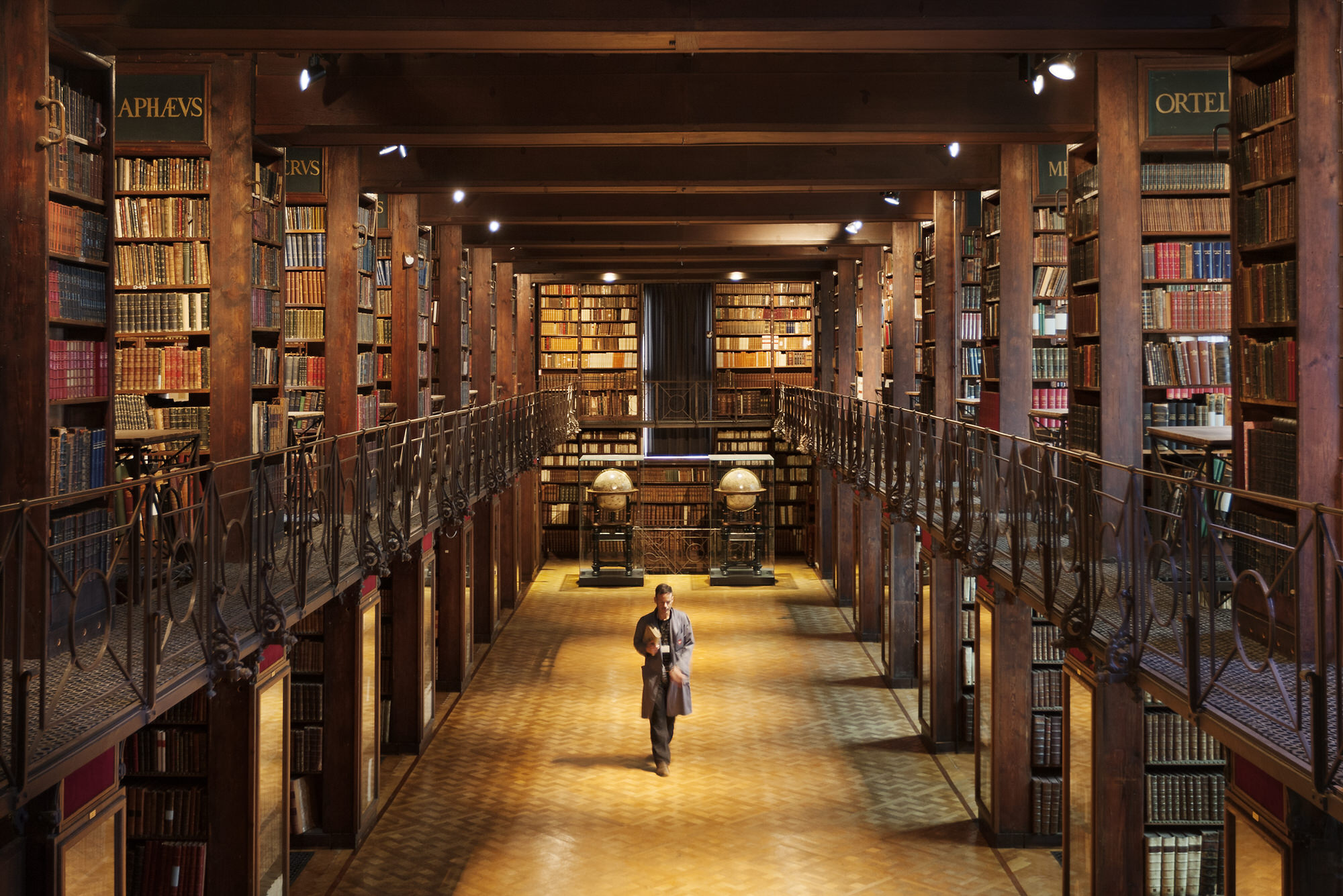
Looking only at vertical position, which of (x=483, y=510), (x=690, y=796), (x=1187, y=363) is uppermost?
(x=1187, y=363)


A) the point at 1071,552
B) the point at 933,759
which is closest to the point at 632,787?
the point at 933,759

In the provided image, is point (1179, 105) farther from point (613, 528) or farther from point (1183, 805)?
point (613, 528)

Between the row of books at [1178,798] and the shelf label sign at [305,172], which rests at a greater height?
the shelf label sign at [305,172]

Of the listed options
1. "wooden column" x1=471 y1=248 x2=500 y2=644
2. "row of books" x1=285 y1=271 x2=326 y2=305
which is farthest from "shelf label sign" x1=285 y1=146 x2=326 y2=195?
"wooden column" x1=471 y1=248 x2=500 y2=644

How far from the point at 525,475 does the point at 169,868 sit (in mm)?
11424

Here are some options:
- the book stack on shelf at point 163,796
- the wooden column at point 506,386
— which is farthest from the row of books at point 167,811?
the wooden column at point 506,386

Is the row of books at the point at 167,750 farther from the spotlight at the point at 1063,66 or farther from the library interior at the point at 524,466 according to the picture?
the spotlight at the point at 1063,66

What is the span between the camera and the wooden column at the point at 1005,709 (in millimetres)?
7035

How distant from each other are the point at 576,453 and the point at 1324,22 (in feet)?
52.9

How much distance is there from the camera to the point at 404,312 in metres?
8.69

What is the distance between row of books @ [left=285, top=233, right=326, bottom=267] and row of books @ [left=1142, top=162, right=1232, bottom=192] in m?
5.20

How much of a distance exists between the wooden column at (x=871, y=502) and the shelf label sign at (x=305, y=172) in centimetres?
675

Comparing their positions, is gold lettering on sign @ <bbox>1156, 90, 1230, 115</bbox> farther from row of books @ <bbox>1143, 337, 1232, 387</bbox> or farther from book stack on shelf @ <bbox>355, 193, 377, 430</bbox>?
book stack on shelf @ <bbox>355, 193, 377, 430</bbox>

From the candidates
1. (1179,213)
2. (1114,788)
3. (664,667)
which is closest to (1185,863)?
(1114,788)
